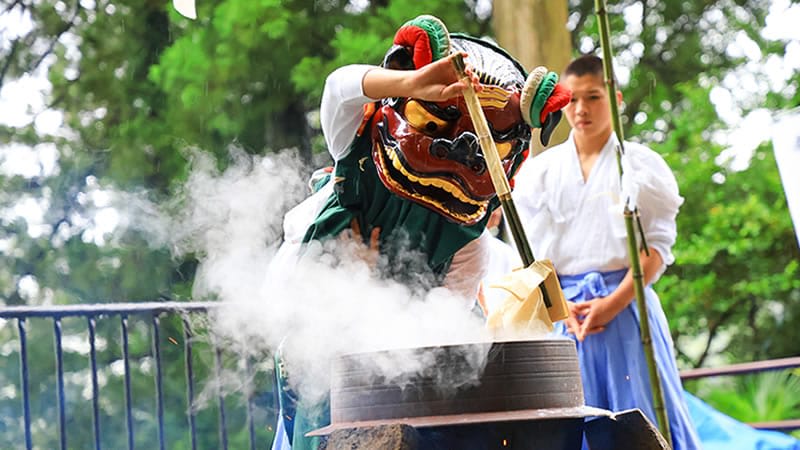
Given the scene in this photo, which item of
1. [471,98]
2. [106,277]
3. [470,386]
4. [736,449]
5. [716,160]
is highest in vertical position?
[716,160]

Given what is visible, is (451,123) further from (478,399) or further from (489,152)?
(478,399)

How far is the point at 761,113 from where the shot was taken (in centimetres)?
738

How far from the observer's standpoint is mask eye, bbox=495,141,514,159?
1.71 metres

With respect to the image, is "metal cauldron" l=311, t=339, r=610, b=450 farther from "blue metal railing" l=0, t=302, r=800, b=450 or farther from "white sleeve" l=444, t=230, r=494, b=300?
"blue metal railing" l=0, t=302, r=800, b=450

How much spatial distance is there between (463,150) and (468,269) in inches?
17.9

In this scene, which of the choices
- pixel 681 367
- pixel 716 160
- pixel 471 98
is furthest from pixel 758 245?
pixel 471 98

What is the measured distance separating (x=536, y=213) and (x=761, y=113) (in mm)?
4906

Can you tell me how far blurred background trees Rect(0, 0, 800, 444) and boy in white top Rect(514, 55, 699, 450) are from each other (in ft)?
10.5

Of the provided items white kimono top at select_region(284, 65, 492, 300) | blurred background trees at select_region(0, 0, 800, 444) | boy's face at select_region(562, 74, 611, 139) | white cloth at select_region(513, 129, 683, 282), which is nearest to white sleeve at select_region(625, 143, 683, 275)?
white cloth at select_region(513, 129, 683, 282)

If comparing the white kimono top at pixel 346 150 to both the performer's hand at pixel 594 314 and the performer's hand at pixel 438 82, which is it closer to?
the performer's hand at pixel 438 82

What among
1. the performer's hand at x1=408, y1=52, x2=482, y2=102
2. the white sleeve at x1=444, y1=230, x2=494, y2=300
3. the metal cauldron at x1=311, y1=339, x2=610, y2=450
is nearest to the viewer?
the metal cauldron at x1=311, y1=339, x2=610, y2=450

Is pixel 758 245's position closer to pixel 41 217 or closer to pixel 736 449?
pixel 736 449

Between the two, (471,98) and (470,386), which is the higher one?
(471,98)

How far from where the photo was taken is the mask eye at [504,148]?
1.71 m
